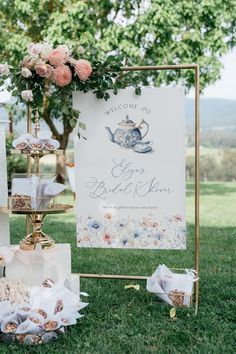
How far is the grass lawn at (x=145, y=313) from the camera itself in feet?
9.02

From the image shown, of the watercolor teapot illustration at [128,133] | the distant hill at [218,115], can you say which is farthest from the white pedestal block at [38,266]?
the distant hill at [218,115]

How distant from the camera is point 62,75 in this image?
3.36 meters

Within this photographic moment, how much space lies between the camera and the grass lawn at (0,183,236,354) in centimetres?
275

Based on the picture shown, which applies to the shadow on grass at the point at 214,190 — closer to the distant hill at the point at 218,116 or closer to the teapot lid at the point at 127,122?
the teapot lid at the point at 127,122

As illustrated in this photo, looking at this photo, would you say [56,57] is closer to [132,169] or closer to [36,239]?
[132,169]

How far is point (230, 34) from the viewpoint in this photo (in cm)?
1070

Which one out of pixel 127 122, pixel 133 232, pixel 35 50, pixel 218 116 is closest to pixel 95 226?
pixel 133 232

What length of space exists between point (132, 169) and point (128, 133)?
0.23m

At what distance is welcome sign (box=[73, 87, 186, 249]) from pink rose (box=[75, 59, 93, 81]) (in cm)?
22

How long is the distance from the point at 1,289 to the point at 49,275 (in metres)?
0.32

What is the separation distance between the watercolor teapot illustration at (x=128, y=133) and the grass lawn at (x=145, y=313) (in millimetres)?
995

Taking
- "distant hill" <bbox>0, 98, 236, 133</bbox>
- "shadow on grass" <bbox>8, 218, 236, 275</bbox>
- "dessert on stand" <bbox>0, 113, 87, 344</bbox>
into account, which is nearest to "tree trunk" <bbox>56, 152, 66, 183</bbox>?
"shadow on grass" <bbox>8, 218, 236, 275</bbox>

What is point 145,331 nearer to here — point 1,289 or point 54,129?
point 1,289

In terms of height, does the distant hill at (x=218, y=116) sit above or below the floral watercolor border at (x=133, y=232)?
above
